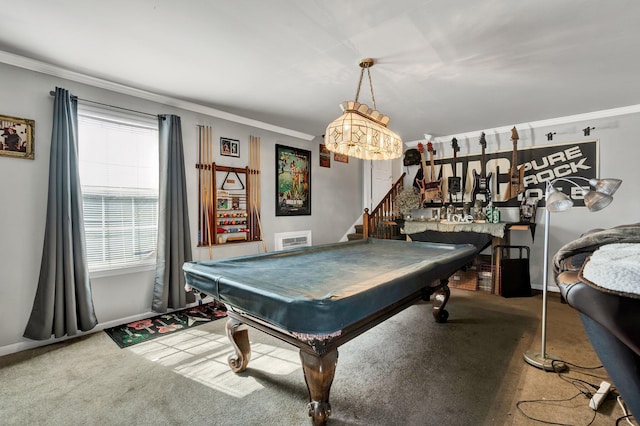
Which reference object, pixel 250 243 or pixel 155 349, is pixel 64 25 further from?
pixel 250 243

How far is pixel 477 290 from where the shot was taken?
4.47 meters

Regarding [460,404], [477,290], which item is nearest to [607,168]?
[477,290]

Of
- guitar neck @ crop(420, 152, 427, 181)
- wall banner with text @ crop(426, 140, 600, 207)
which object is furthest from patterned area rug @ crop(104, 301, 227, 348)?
wall banner with text @ crop(426, 140, 600, 207)

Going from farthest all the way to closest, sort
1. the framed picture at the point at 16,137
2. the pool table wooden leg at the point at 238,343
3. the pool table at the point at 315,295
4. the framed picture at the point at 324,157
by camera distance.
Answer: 1. the framed picture at the point at 324,157
2. the framed picture at the point at 16,137
3. the pool table wooden leg at the point at 238,343
4. the pool table at the point at 315,295

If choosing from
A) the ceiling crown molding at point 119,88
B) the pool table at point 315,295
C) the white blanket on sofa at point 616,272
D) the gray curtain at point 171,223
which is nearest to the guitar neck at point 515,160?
the pool table at point 315,295

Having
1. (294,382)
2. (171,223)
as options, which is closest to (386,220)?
(171,223)

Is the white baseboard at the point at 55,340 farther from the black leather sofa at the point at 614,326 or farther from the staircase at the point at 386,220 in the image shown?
the black leather sofa at the point at 614,326

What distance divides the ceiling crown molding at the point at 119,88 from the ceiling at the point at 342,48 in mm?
83

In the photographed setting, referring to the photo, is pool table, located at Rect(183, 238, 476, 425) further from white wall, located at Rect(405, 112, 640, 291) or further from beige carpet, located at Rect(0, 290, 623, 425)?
white wall, located at Rect(405, 112, 640, 291)

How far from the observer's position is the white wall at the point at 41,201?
2.55 meters

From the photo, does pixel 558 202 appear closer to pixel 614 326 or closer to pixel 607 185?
pixel 607 185

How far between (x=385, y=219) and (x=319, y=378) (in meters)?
4.15

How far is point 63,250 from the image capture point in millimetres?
2705

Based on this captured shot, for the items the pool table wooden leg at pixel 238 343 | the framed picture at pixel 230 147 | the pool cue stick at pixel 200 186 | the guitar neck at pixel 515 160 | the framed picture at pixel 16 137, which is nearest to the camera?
the pool table wooden leg at pixel 238 343
